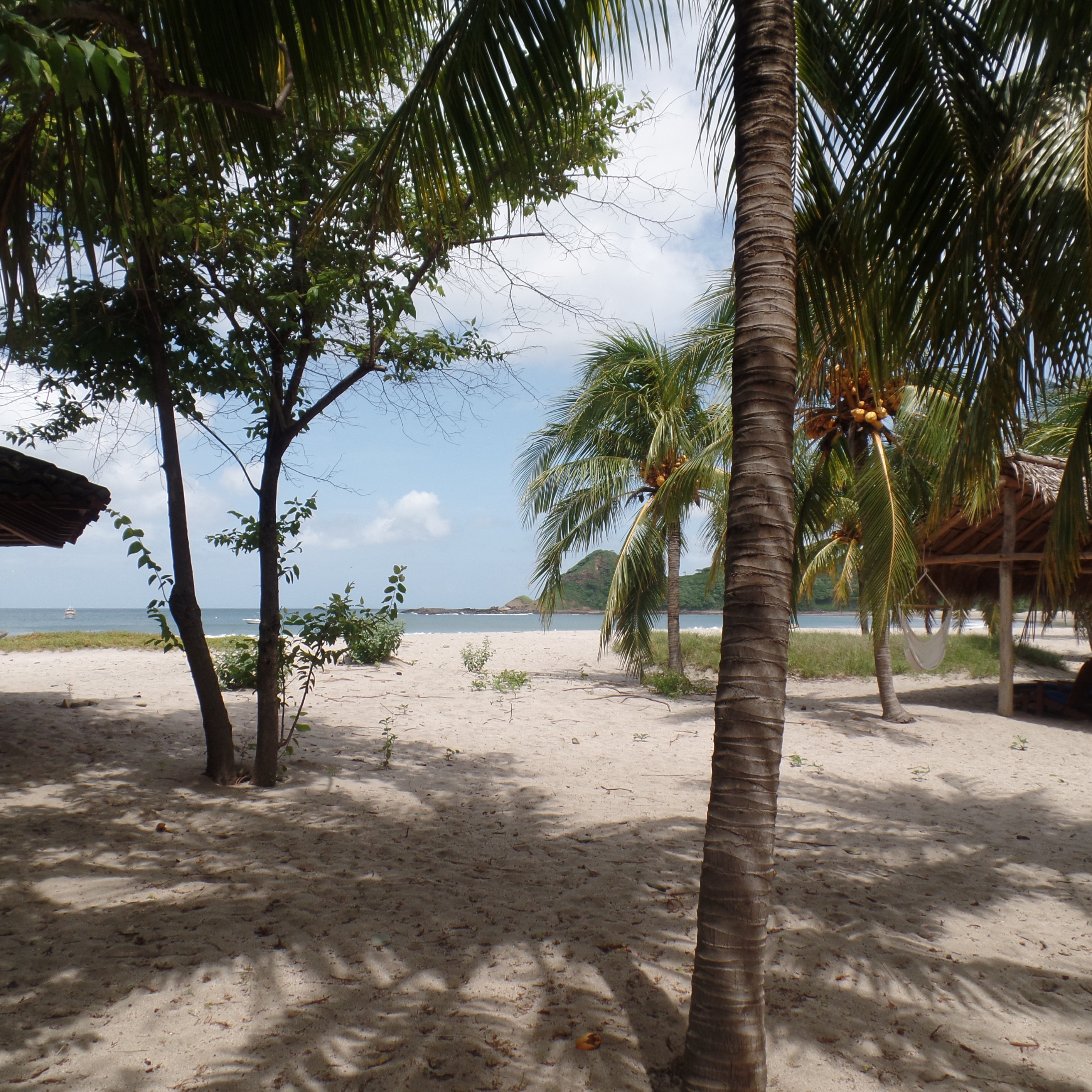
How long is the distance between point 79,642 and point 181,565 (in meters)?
12.8

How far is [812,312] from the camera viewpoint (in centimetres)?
414

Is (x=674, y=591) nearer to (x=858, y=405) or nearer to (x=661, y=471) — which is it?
(x=661, y=471)

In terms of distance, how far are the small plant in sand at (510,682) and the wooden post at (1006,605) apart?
6473 mm

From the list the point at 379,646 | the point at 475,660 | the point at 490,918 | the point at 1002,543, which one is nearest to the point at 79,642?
the point at 379,646

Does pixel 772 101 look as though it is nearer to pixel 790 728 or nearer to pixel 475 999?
pixel 475 999

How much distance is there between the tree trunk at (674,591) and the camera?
1280cm

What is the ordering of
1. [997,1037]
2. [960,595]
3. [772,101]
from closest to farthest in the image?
[772,101] < [997,1037] < [960,595]

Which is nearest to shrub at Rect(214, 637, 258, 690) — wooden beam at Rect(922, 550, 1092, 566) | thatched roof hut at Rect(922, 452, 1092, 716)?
thatched roof hut at Rect(922, 452, 1092, 716)

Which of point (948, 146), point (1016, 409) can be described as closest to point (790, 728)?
point (1016, 409)

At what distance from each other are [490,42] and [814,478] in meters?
6.51

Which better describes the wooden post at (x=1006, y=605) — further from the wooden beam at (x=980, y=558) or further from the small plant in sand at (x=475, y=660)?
the small plant in sand at (x=475, y=660)

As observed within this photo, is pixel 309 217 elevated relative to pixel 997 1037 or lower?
elevated

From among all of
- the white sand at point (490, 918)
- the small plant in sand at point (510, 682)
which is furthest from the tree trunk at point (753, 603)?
the small plant in sand at point (510, 682)

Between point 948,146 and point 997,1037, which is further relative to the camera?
point 948,146
